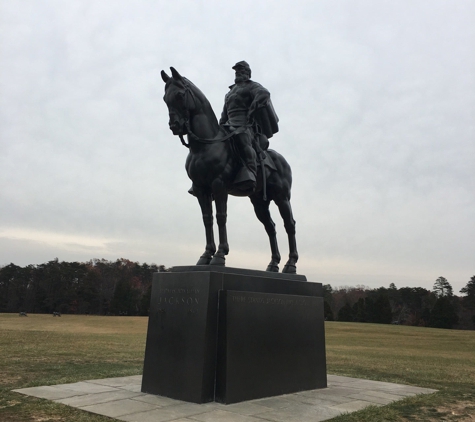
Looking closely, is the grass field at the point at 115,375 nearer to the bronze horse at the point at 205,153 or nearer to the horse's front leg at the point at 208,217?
the bronze horse at the point at 205,153

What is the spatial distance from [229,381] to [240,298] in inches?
52.6

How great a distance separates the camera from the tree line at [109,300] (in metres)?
62.8

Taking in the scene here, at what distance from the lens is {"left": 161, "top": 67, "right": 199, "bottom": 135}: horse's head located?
809cm

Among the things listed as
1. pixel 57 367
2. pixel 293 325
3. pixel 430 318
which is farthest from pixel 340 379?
pixel 430 318

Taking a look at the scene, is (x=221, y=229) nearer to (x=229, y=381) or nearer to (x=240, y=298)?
(x=240, y=298)

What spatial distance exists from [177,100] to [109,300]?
214 feet

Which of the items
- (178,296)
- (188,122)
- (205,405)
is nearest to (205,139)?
(188,122)

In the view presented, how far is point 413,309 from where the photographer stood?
7112 centimetres

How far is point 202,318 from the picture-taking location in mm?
7348

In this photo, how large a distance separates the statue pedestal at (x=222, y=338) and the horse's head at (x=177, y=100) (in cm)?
256

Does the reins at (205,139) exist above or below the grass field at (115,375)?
above

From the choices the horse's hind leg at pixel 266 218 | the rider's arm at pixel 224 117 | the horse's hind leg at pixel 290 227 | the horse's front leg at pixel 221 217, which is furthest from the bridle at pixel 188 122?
the horse's hind leg at pixel 290 227

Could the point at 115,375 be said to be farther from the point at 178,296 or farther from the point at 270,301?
the point at 270,301

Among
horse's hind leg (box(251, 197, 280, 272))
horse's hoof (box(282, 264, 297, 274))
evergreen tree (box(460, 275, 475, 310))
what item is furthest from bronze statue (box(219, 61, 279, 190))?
evergreen tree (box(460, 275, 475, 310))
